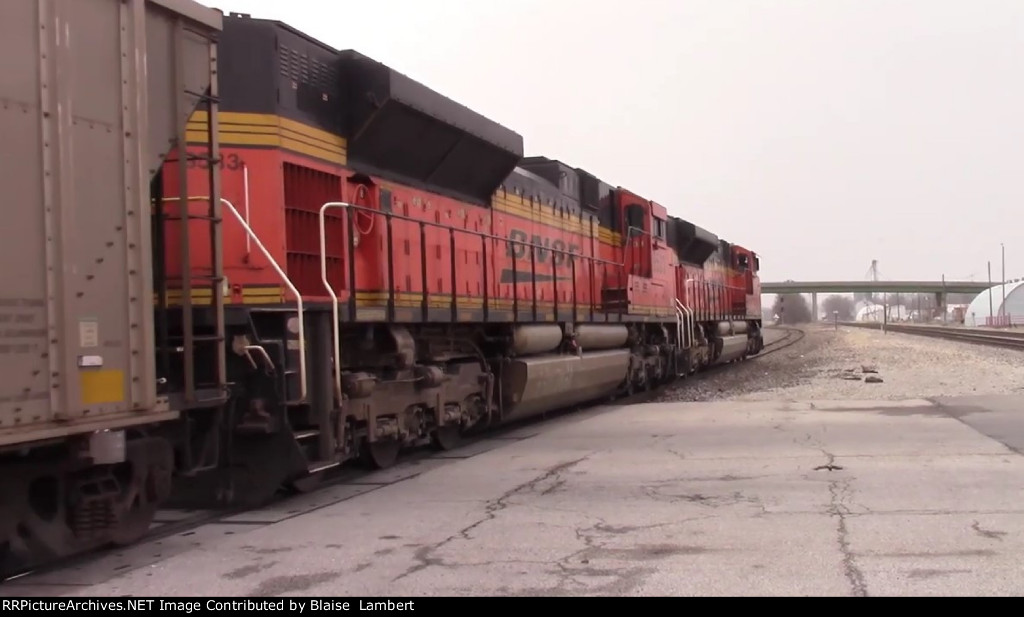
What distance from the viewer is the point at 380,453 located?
9.14 m

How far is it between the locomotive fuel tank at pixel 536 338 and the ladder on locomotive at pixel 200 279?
18.4 feet

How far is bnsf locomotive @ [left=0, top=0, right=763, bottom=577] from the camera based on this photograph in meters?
4.66

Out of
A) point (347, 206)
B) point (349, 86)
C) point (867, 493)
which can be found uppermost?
point (349, 86)

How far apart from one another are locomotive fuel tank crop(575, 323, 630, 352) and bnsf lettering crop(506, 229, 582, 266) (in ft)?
3.80

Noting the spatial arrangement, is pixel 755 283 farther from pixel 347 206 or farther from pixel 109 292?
pixel 109 292

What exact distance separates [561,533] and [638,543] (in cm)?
59

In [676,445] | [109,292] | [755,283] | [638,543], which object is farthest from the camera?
[755,283]

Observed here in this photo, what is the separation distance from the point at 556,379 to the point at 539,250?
6.65 ft

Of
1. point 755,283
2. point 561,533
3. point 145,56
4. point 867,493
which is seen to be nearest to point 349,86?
point 145,56

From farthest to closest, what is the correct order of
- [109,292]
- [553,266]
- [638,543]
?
1. [553,266]
2. [638,543]
3. [109,292]

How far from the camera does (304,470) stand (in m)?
7.21

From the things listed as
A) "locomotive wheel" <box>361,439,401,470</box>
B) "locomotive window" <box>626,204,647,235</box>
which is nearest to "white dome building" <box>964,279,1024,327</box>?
"locomotive window" <box>626,204,647,235</box>

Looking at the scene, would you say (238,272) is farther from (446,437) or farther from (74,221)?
(446,437)

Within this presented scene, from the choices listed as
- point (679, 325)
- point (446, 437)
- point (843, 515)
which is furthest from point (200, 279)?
point (679, 325)
